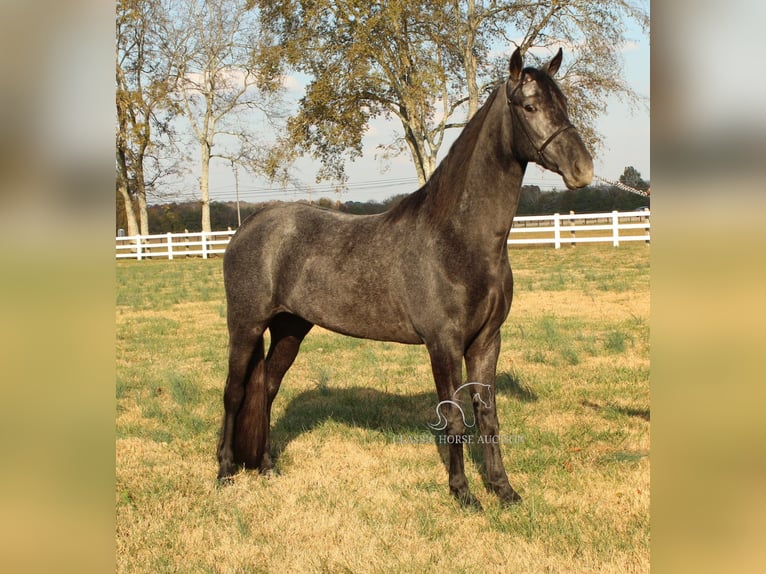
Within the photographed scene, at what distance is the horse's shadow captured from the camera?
15.6 ft

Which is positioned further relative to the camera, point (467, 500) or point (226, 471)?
point (226, 471)

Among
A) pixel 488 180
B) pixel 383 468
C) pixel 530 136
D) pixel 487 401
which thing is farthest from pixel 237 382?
pixel 530 136

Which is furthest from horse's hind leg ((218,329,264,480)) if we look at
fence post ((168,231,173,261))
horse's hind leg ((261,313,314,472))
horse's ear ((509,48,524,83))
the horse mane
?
fence post ((168,231,173,261))

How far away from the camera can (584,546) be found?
3.07 metres

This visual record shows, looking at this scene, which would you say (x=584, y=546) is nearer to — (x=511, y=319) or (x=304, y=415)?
(x=304, y=415)

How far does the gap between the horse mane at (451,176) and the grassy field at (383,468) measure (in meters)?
1.71

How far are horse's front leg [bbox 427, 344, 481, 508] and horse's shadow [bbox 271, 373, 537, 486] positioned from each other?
612mm

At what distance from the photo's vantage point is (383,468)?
425 cm

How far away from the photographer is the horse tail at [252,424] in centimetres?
427

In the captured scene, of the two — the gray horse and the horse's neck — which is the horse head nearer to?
the gray horse

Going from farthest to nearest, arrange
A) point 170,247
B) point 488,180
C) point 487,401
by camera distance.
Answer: point 170,247 → point 487,401 → point 488,180

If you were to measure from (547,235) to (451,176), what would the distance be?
19.6m

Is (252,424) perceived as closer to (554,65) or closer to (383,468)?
(383,468)
